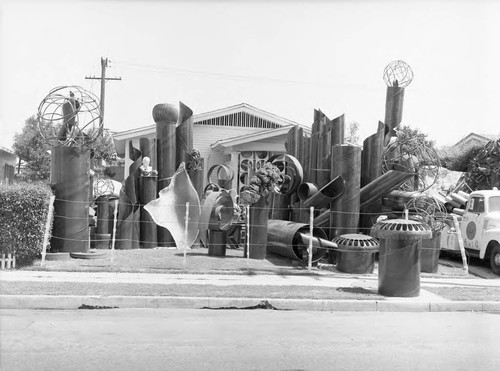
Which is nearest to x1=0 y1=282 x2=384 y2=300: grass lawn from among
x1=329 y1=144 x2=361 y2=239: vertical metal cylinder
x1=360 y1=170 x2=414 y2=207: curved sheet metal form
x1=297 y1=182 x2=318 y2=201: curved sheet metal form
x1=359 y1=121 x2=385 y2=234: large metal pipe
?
x1=329 y1=144 x2=361 y2=239: vertical metal cylinder

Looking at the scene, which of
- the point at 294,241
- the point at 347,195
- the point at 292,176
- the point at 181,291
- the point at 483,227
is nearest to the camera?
the point at 181,291

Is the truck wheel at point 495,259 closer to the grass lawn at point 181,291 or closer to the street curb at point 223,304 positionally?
the street curb at point 223,304

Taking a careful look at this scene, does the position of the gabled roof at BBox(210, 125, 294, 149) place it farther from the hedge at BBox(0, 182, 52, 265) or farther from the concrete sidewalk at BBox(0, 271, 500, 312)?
the hedge at BBox(0, 182, 52, 265)

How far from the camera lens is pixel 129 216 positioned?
50.4ft

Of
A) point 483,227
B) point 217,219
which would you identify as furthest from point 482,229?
point 217,219

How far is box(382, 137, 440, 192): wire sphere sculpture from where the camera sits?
46.6ft

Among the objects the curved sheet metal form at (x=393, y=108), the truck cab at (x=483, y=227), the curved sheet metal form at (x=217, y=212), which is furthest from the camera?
the curved sheet metal form at (x=393, y=108)

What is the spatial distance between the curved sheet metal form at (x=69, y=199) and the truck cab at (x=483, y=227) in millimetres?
10400

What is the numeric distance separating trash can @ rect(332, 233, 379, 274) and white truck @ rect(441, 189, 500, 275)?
3.36 meters

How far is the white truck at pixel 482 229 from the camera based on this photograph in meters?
13.9

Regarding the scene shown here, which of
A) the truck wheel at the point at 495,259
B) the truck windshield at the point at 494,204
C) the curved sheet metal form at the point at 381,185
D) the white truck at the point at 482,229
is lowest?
the truck wheel at the point at 495,259

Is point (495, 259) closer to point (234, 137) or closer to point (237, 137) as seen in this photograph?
point (237, 137)

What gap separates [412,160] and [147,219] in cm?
775

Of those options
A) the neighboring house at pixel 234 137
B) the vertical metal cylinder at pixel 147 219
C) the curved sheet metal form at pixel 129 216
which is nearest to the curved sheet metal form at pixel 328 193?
the vertical metal cylinder at pixel 147 219
